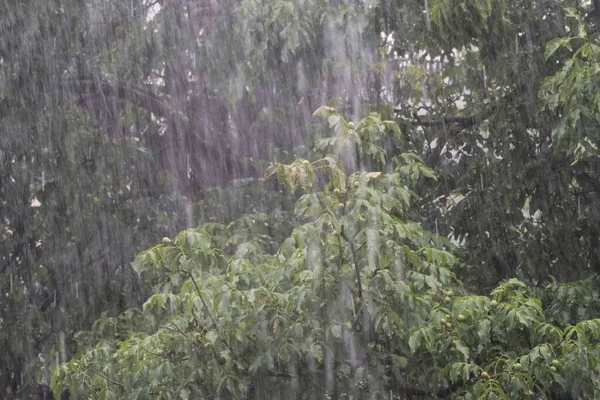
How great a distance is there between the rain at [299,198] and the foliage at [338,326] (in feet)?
0.04

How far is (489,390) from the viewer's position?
3.76 metres

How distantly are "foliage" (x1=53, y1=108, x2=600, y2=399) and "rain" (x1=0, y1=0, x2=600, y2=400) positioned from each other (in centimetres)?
1

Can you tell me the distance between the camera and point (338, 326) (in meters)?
3.79

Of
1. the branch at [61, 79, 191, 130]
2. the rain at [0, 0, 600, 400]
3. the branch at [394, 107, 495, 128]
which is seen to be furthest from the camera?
the branch at [61, 79, 191, 130]

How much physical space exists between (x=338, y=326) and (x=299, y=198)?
1.05 m

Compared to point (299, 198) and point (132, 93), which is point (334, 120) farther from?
point (132, 93)

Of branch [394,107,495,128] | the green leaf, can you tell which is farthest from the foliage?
branch [394,107,495,128]

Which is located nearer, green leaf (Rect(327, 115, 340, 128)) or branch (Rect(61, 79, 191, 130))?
green leaf (Rect(327, 115, 340, 128))

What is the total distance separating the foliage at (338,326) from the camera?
12.3 ft

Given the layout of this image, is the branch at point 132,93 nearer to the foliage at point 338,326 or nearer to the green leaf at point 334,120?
the foliage at point 338,326

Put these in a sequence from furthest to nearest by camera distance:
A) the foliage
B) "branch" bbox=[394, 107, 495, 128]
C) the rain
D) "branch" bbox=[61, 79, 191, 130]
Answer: "branch" bbox=[61, 79, 191, 130] < "branch" bbox=[394, 107, 495, 128] < the rain < the foliage

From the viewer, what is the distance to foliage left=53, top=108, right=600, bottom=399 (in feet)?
12.3

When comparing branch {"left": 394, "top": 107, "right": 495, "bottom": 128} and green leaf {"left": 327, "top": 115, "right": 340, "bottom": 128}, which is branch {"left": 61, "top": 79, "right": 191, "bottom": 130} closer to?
branch {"left": 394, "top": 107, "right": 495, "bottom": 128}

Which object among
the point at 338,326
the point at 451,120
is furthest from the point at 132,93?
the point at 338,326
